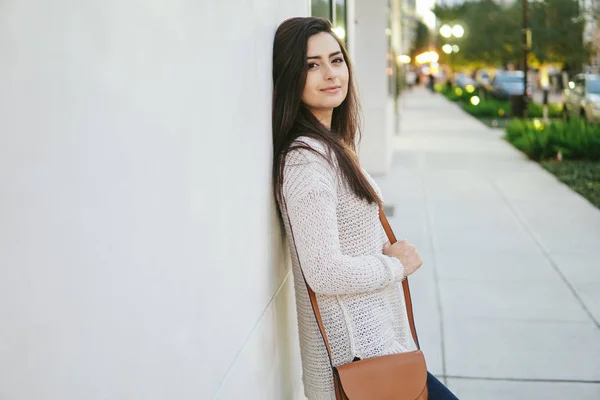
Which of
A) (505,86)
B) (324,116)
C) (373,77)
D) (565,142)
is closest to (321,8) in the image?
(324,116)

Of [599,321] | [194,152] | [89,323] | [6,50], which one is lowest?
A: [599,321]

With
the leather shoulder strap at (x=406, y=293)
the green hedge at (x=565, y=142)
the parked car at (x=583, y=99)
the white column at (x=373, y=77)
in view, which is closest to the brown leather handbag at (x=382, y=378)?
the leather shoulder strap at (x=406, y=293)

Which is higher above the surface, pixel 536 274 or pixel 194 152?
pixel 194 152

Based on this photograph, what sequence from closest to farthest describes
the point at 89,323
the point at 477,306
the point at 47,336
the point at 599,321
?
the point at 47,336
the point at 89,323
the point at 599,321
the point at 477,306

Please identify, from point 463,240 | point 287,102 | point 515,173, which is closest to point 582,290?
point 463,240

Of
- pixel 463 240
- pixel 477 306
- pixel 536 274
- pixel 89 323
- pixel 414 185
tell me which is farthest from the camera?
pixel 414 185

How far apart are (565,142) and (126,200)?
13895 mm

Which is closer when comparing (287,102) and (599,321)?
(287,102)

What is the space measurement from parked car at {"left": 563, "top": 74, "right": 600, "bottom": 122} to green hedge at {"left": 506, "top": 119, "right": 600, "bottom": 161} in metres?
6.27

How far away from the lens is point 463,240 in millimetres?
7523

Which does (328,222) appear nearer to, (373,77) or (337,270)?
(337,270)

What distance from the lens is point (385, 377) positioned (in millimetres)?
2121

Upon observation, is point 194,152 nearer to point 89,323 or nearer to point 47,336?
point 89,323

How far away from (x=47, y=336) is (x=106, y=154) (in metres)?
0.30
